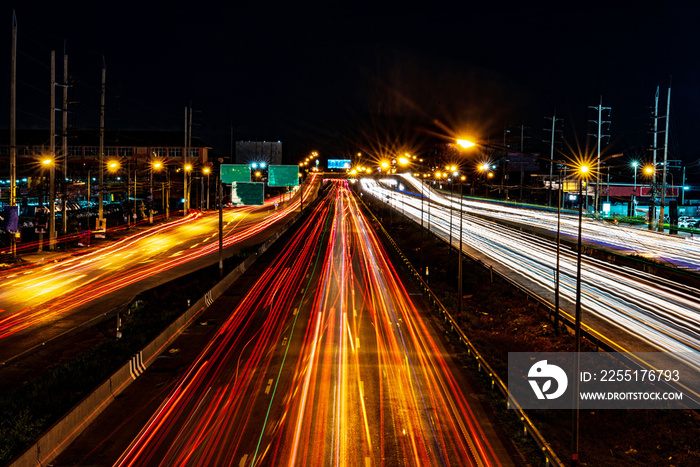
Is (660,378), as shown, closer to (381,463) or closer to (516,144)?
(381,463)

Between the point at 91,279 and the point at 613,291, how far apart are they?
30.6m

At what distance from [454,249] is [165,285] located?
2565cm

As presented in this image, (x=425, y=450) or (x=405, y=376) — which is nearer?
(x=425, y=450)

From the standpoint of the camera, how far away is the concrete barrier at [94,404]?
38.0 feet

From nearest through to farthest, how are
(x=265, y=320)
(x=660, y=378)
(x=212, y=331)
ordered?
(x=660, y=378) < (x=212, y=331) < (x=265, y=320)

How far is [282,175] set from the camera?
56500 mm

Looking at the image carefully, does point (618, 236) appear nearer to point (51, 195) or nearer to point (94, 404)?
point (94, 404)

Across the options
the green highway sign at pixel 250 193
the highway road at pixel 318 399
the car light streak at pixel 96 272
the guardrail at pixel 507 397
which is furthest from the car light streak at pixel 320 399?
the green highway sign at pixel 250 193

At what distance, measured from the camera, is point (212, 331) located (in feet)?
79.0

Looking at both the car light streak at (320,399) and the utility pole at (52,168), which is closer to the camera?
the car light streak at (320,399)

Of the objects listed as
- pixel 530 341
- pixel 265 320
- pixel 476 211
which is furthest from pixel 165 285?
pixel 476 211

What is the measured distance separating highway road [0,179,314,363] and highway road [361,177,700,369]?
22810 millimetres

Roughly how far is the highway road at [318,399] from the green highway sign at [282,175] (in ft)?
93.0
